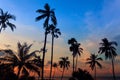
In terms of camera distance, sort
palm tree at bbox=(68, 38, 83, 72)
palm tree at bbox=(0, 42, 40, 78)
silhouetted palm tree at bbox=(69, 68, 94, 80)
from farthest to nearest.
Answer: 1. palm tree at bbox=(68, 38, 83, 72)
2. silhouetted palm tree at bbox=(69, 68, 94, 80)
3. palm tree at bbox=(0, 42, 40, 78)

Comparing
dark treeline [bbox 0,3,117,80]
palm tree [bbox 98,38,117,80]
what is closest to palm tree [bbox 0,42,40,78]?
dark treeline [bbox 0,3,117,80]

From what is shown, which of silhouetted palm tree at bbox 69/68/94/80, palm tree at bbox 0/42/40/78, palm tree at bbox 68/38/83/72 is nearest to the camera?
palm tree at bbox 0/42/40/78

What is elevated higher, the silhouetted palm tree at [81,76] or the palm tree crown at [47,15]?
the palm tree crown at [47,15]

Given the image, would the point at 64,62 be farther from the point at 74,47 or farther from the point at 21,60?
the point at 21,60

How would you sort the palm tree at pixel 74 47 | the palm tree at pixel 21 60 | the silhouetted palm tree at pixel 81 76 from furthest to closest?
the palm tree at pixel 74 47
the silhouetted palm tree at pixel 81 76
the palm tree at pixel 21 60

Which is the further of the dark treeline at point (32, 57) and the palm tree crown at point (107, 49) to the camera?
the palm tree crown at point (107, 49)

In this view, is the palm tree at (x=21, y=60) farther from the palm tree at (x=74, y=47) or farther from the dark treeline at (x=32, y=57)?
the palm tree at (x=74, y=47)

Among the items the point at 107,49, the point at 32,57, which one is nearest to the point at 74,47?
the point at 107,49

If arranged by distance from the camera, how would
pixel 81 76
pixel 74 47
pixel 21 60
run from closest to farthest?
pixel 21 60, pixel 81 76, pixel 74 47

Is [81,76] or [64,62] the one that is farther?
[64,62]

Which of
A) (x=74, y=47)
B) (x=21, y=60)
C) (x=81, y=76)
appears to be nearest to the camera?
(x=21, y=60)

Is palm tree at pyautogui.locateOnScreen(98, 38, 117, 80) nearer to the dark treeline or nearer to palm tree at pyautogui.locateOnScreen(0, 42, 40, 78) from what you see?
the dark treeline

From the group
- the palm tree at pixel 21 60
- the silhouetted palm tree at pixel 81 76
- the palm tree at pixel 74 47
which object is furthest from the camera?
the palm tree at pixel 74 47

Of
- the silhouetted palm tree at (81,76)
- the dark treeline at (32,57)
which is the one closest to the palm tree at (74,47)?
the dark treeline at (32,57)
